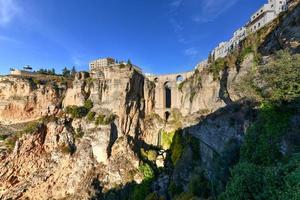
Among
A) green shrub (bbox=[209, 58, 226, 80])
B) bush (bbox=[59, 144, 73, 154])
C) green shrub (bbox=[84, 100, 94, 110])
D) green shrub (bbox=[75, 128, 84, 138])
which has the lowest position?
bush (bbox=[59, 144, 73, 154])

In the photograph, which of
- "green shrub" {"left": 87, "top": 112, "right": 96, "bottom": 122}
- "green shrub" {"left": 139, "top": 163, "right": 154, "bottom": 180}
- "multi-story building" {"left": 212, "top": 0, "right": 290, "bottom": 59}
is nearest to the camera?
"multi-story building" {"left": 212, "top": 0, "right": 290, "bottom": 59}

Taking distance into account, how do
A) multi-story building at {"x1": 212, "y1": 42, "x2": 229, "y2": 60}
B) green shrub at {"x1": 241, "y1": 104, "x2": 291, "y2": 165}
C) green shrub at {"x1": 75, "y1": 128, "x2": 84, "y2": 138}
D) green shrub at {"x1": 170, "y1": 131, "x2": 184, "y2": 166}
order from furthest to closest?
1. multi-story building at {"x1": 212, "y1": 42, "x2": 229, "y2": 60}
2. green shrub at {"x1": 75, "y1": 128, "x2": 84, "y2": 138}
3. green shrub at {"x1": 170, "y1": 131, "x2": 184, "y2": 166}
4. green shrub at {"x1": 241, "y1": 104, "x2": 291, "y2": 165}

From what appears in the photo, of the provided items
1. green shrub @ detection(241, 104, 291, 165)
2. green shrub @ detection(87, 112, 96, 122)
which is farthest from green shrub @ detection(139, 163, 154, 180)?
green shrub @ detection(241, 104, 291, 165)

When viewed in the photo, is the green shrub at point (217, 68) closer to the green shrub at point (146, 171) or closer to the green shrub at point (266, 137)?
the green shrub at point (146, 171)

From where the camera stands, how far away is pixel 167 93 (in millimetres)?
58375

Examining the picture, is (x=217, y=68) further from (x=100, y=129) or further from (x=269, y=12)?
(x=100, y=129)

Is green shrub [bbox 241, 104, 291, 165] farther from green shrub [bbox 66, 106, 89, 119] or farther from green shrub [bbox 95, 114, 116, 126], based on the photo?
green shrub [bbox 66, 106, 89, 119]

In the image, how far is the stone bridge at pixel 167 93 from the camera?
5478cm

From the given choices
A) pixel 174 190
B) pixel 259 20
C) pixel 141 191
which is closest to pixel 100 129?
pixel 141 191

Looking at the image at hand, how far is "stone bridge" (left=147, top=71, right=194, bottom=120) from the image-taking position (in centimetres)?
5478

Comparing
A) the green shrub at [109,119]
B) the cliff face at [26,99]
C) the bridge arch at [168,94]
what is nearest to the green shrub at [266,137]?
the green shrub at [109,119]

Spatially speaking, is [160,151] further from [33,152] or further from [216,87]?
[33,152]

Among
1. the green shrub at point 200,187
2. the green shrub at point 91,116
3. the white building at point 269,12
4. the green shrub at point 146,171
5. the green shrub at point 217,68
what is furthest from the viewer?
the green shrub at point 91,116

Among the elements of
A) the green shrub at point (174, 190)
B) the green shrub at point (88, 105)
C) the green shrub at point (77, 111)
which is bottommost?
the green shrub at point (174, 190)
